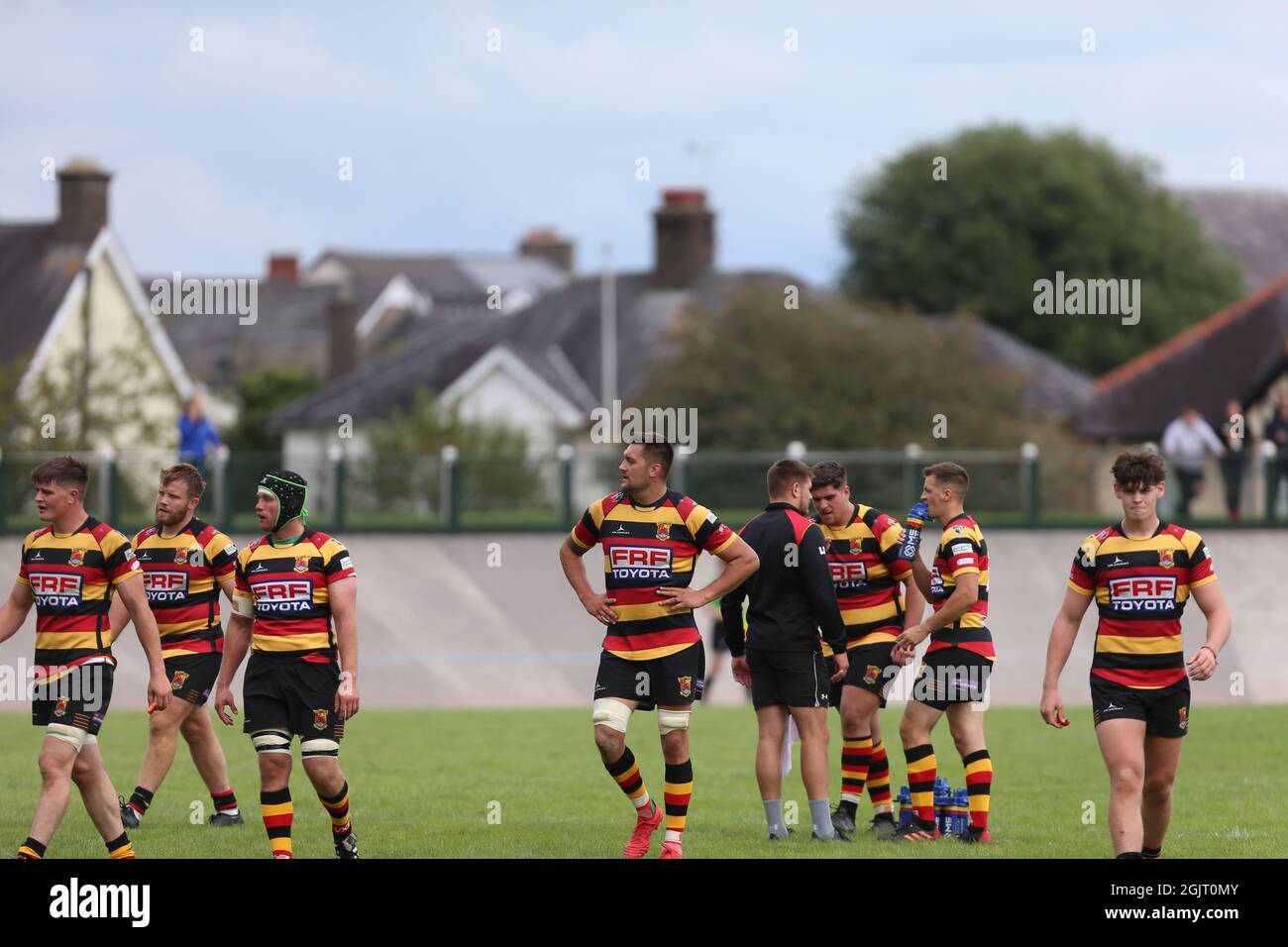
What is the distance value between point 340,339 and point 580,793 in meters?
58.9

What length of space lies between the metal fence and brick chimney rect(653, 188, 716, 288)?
30.3 metres

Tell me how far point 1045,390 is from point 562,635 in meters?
34.3

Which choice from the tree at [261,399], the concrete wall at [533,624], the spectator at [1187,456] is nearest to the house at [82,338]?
the concrete wall at [533,624]

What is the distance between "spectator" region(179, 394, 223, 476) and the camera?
28.7 metres

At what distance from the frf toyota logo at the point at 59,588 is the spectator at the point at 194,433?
19248 millimetres

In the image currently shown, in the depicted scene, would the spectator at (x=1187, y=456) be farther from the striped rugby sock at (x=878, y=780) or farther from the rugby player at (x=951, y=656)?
the rugby player at (x=951, y=656)

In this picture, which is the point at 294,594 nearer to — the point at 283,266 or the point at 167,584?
the point at 167,584

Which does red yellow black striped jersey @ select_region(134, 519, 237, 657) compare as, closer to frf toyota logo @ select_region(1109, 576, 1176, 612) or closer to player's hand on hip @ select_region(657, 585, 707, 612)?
player's hand on hip @ select_region(657, 585, 707, 612)

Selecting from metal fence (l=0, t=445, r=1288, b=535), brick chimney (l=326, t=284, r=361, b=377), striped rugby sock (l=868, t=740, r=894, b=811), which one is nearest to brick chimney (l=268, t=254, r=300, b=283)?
brick chimney (l=326, t=284, r=361, b=377)

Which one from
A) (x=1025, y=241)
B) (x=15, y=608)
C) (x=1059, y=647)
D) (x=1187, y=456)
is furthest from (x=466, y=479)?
(x=1025, y=241)

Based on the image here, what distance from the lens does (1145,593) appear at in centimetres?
924

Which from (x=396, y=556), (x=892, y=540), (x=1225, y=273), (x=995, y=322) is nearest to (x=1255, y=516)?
(x=396, y=556)

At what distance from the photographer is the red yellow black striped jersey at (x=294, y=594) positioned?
9.68 m

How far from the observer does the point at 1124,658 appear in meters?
9.26
